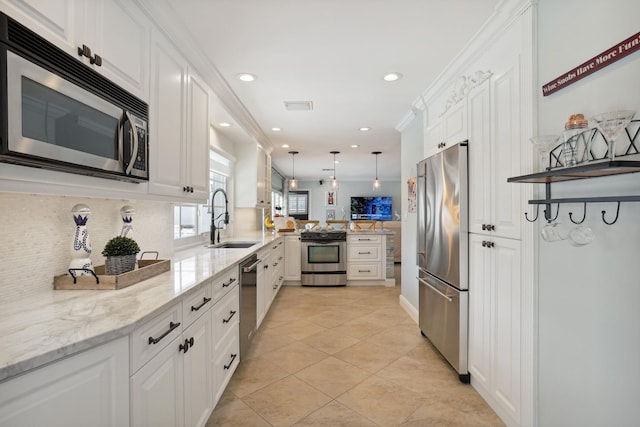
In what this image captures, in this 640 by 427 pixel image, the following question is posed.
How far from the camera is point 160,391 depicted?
49.0 inches

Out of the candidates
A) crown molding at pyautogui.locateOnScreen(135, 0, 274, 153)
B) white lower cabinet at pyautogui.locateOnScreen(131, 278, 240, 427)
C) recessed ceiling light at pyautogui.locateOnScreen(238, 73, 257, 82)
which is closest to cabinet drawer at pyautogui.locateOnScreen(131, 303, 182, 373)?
white lower cabinet at pyautogui.locateOnScreen(131, 278, 240, 427)

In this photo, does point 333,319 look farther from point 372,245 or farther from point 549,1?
point 549,1

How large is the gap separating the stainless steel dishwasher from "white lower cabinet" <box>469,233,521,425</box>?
172 cm

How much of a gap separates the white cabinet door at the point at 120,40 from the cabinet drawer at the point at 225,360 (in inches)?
61.4

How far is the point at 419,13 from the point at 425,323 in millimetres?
2552

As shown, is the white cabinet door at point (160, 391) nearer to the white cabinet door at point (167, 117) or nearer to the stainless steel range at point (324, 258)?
the white cabinet door at point (167, 117)

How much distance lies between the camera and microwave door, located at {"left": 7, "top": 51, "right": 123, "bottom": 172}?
3.03 feet

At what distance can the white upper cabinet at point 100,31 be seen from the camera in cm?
103

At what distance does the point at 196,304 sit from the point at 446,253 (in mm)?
1873

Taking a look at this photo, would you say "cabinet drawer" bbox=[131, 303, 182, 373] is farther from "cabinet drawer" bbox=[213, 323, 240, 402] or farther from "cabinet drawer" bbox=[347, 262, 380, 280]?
"cabinet drawer" bbox=[347, 262, 380, 280]

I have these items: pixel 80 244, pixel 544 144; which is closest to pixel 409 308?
pixel 544 144

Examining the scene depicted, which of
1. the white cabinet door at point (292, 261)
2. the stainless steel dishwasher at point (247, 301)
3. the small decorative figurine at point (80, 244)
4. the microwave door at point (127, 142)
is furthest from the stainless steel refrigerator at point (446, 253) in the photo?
the white cabinet door at point (292, 261)

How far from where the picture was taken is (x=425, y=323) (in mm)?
3027

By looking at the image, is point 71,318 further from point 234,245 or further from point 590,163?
point 234,245
